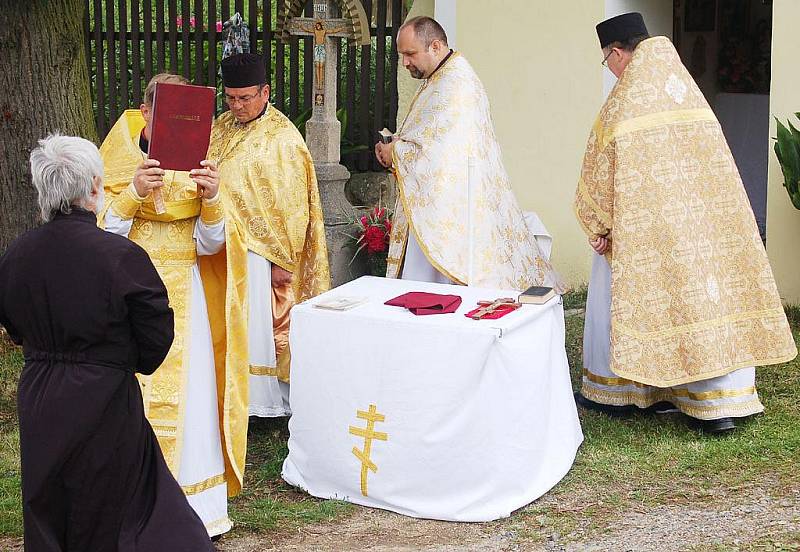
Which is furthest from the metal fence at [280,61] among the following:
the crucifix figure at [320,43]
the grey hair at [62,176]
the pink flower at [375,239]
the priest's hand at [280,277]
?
the grey hair at [62,176]

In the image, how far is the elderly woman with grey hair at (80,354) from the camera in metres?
3.32

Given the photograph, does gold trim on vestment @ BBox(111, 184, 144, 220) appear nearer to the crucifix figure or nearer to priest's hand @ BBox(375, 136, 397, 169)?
priest's hand @ BBox(375, 136, 397, 169)

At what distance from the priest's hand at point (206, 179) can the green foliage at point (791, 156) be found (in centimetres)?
405

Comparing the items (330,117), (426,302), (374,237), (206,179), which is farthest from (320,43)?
(206,179)

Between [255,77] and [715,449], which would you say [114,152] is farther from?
[715,449]

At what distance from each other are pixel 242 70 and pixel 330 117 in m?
2.53

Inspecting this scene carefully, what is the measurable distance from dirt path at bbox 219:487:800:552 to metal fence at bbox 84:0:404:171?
16.2ft

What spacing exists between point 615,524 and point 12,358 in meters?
4.21

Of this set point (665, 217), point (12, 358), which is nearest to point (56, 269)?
point (665, 217)

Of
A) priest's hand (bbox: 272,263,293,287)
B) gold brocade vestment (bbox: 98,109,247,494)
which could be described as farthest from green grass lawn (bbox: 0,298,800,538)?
priest's hand (bbox: 272,263,293,287)

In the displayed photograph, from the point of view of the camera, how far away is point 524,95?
8305mm

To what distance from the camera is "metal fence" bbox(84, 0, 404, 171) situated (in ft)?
30.3

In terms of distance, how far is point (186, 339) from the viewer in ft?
14.5

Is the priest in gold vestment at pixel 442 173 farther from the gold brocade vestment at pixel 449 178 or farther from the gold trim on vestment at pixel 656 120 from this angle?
the gold trim on vestment at pixel 656 120
